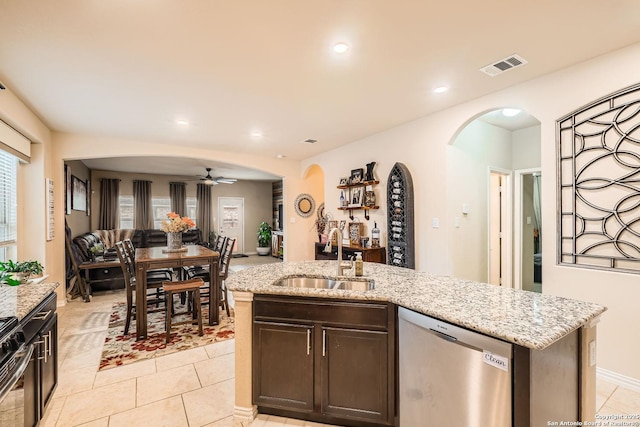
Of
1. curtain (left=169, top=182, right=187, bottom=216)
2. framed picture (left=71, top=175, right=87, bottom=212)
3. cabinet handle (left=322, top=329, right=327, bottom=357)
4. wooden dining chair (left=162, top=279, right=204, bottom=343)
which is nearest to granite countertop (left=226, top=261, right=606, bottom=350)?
cabinet handle (left=322, top=329, right=327, bottom=357)

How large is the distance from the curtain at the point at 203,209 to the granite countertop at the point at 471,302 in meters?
7.68

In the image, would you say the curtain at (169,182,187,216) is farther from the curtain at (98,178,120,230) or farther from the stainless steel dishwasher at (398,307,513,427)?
the stainless steel dishwasher at (398,307,513,427)

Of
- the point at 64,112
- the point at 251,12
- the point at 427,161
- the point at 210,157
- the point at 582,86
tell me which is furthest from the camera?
the point at 210,157

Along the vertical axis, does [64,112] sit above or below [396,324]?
above

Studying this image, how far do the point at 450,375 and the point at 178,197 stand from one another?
926cm

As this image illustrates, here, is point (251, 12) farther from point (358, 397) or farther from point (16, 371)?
point (358, 397)

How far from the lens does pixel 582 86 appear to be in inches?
102

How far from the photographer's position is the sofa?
17.4ft

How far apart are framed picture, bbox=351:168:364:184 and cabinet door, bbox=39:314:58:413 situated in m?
3.92

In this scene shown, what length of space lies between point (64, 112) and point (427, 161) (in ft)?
14.9

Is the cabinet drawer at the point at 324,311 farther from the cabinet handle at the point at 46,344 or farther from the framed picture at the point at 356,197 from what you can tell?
the framed picture at the point at 356,197

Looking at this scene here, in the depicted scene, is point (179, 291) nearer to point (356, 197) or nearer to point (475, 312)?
point (356, 197)

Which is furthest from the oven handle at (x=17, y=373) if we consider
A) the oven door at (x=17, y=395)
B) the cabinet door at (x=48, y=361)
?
the cabinet door at (x=48, y=361)

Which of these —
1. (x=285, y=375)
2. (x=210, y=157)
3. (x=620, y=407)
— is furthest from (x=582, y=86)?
(x=210, y=157)
